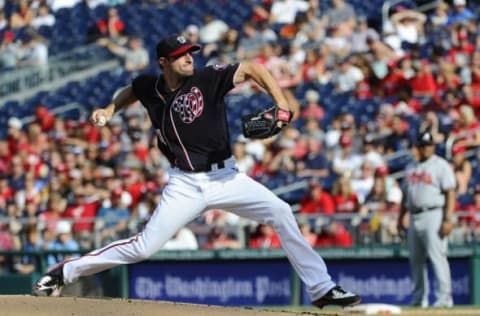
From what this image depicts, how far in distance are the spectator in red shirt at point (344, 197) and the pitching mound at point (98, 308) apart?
6.01m

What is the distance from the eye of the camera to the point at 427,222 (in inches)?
476

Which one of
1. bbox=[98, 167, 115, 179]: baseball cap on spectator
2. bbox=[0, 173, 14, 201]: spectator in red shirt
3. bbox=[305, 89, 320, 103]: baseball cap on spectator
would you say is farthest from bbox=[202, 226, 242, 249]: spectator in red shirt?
bbox=[0, 173, 14, 201]: spectator in red shirt

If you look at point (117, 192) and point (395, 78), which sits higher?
point (395, 78)

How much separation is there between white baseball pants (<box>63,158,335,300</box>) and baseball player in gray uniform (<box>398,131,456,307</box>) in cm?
377

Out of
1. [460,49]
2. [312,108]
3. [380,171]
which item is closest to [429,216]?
[380,171]

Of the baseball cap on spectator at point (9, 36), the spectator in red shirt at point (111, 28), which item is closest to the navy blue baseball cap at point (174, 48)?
the spectator in red shirt at point (111, 28)

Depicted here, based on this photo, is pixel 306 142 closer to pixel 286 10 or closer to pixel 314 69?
pixel 314 69

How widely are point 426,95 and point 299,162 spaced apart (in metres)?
1.82

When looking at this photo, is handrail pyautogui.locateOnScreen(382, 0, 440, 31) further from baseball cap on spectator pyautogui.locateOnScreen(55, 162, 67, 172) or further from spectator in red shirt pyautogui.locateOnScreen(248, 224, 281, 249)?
spectator in red shirt pyautogui.locateOnScreen(248, 224, 281, 249)

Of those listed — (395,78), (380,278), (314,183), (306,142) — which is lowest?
(380,278)

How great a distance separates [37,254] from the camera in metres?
14.4

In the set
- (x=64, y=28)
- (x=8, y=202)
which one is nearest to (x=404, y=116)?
(x=8, y=202)

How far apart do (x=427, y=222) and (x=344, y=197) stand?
7.49ft

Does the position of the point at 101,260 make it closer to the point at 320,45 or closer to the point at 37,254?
the point at 37,254
